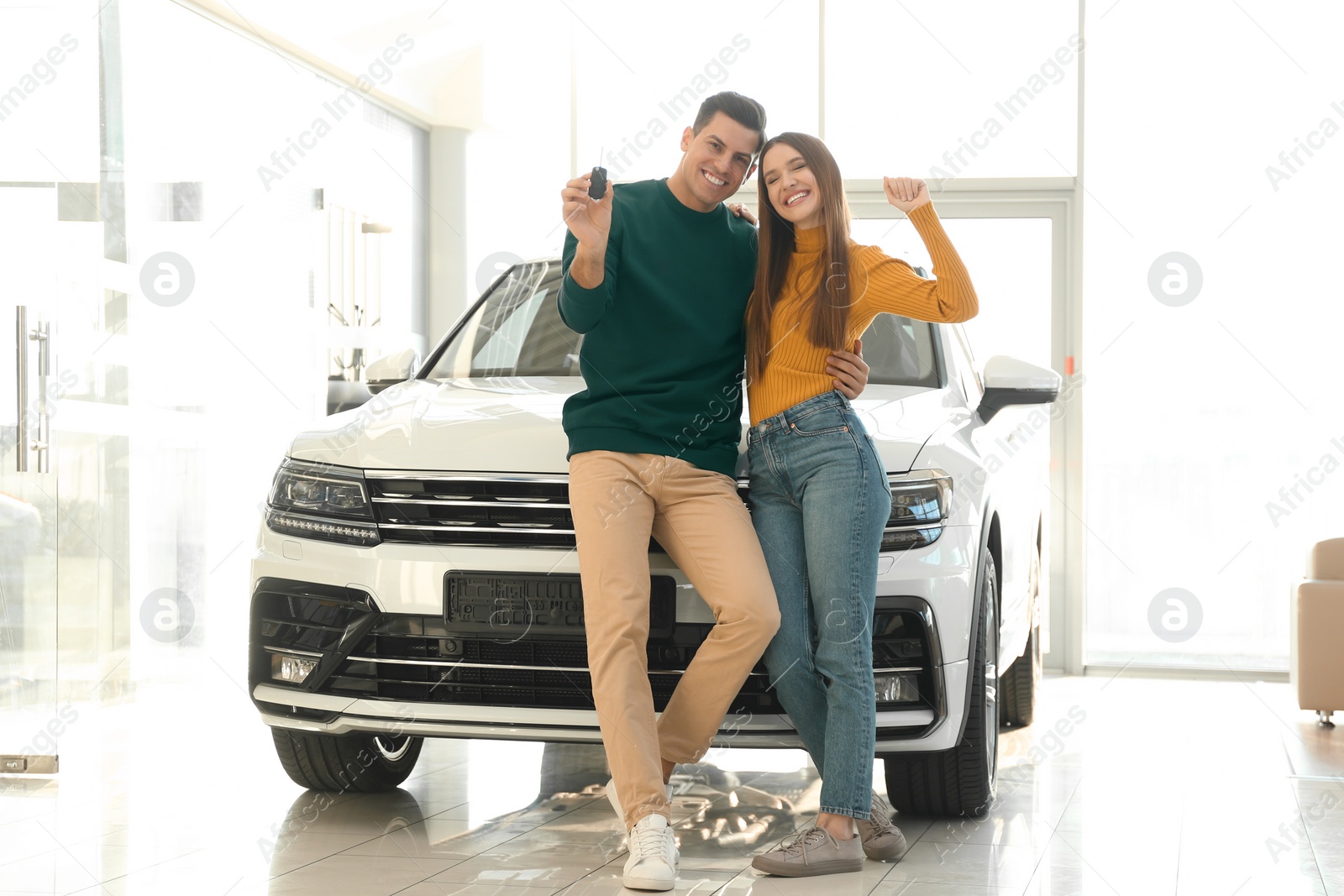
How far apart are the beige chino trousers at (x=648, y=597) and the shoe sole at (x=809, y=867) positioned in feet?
0.94

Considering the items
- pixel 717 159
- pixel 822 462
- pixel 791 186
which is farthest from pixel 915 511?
pixel 717 159

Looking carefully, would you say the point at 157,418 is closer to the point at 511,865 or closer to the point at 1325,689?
the point at 511,865

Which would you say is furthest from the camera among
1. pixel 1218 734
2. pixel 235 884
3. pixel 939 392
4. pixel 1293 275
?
pixel 1293 275

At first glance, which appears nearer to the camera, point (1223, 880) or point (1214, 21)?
point (1223, 880)

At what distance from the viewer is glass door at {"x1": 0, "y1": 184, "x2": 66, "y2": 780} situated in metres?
4.26

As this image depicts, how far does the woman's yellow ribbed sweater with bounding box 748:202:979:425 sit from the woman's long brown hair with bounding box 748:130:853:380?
0.02 m

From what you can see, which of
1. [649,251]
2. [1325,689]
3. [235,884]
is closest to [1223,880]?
[649,251]

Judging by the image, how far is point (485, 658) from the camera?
121 inches

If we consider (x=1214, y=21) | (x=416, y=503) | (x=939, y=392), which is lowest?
(x=416, y=503)

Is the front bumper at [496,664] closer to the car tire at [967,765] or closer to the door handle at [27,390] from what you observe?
the car tire at [967,765]

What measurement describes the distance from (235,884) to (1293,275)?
5787 mm

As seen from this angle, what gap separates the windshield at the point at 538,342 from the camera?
3834mm

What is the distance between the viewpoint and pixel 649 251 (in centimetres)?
299
